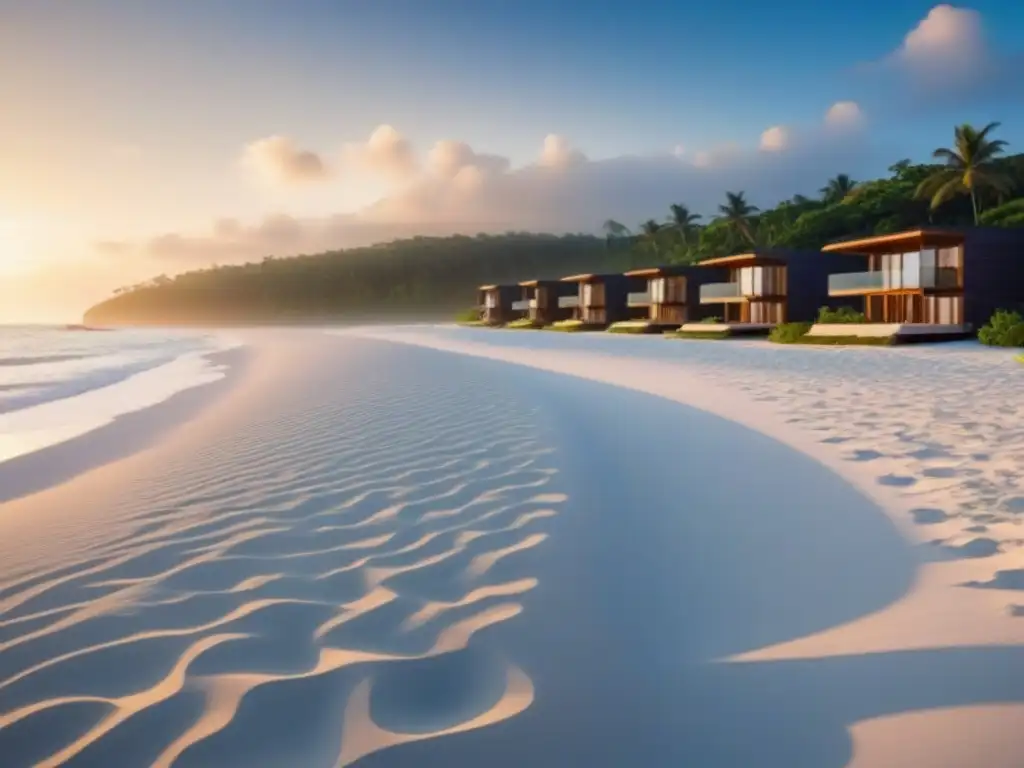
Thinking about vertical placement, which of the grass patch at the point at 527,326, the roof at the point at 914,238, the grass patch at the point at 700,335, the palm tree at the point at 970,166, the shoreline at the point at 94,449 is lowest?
the shoreline at the point at 94,449

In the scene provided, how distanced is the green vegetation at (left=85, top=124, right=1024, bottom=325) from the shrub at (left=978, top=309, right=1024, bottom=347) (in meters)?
23.6

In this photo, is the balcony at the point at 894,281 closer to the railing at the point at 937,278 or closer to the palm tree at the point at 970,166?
the railing at the point at 937,278

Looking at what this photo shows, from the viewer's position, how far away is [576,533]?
18.8 ft

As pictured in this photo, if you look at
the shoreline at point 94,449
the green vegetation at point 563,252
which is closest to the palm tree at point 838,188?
the green vegetation at point 563,252

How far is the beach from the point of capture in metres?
2.96

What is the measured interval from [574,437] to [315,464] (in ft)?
10.8

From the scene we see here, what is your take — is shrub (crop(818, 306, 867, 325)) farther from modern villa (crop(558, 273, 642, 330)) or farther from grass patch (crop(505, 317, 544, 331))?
grass patch (crop(505, 317, 544, 331))

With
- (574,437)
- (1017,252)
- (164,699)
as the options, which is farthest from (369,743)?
(1017,252)

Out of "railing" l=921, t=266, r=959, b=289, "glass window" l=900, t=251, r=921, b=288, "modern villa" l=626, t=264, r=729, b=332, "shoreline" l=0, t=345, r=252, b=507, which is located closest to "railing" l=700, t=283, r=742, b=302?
"modern villa" l=626, t=264, r=729, b=332

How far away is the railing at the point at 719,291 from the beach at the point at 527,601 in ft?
124

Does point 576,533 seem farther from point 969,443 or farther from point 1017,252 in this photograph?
point 1017,252

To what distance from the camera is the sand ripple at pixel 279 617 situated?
3.00m

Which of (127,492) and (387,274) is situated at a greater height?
(387,274)

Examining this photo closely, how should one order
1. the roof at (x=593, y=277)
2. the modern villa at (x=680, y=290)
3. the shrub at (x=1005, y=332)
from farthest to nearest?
the roof at (x=593, y=277) → the modern villa at (x=680, y=290) → the shrub at (x=1005, y=332)
